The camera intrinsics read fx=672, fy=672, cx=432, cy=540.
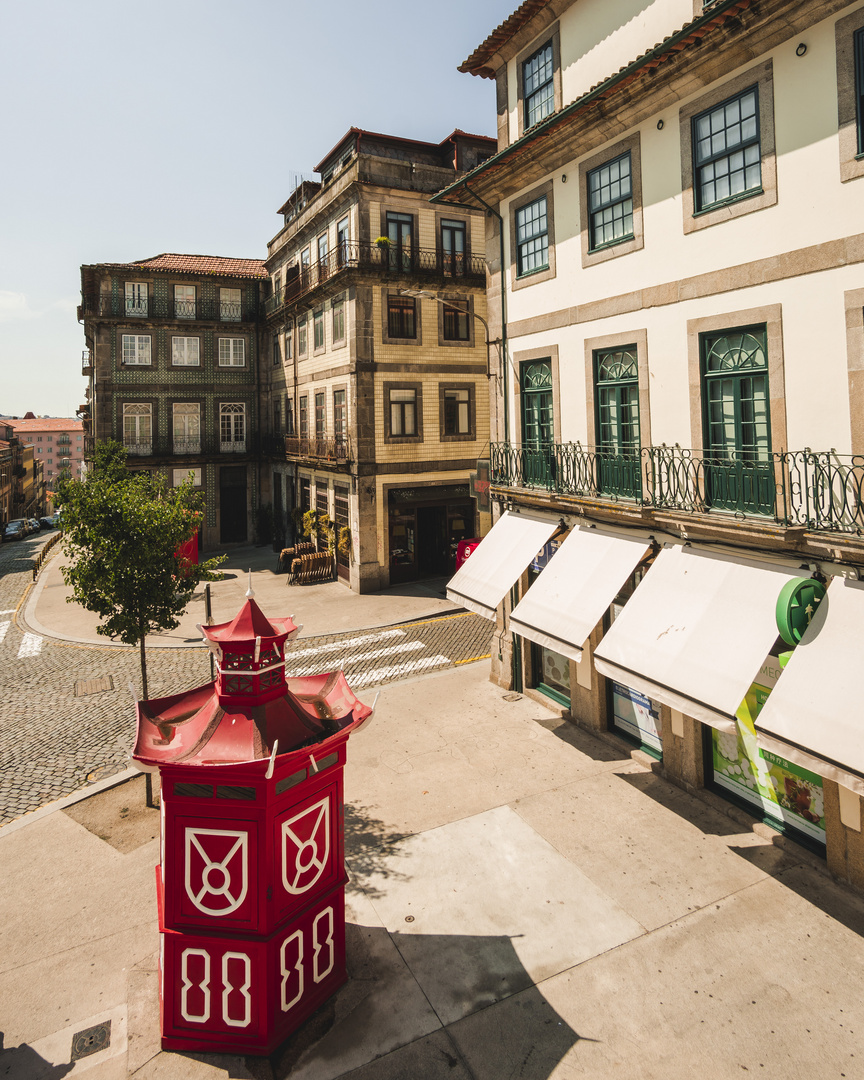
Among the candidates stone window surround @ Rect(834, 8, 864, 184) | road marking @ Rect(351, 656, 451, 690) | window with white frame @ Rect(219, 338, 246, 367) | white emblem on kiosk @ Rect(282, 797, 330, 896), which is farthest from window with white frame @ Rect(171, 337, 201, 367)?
white emblem on kiosk @ Rect(282, 797, 330, 896)

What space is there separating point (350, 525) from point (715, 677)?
19046mm

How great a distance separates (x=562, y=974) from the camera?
7.09m

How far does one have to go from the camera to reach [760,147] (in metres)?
8.85

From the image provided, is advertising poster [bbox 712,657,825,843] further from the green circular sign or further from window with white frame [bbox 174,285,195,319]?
window with white frame [bbox 174,285,195,319]

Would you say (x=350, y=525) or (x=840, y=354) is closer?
(x=840, y=354)

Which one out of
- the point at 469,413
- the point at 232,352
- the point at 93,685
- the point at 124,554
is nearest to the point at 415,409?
the point at 469,413

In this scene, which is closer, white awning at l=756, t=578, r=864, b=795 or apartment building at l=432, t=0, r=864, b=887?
white awning at l=756, t=578, r=864, b=795

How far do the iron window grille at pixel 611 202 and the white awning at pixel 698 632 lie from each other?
561cm

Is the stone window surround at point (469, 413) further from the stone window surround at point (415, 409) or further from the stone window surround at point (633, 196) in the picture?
the stone window surround at point (633, 196)

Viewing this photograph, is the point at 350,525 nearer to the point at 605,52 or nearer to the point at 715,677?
the point at 605,52

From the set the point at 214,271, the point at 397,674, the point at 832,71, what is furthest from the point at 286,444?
the point at 832,71

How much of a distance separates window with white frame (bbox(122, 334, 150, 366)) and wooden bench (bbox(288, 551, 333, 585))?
16036 mm

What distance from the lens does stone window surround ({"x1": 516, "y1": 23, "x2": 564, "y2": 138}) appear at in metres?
12.8

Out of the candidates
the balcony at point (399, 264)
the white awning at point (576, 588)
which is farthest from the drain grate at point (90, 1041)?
the balcony at point (399, 264)
